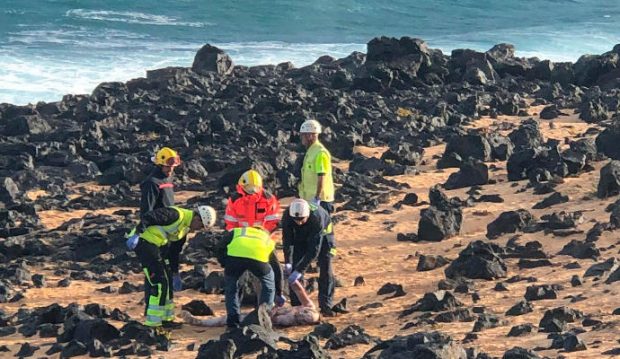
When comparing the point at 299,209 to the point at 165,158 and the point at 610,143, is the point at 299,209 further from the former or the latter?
the point at 610,143

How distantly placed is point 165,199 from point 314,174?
1819 mm

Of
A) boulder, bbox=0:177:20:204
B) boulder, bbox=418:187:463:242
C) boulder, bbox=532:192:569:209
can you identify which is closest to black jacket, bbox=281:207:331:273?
boulder, bbox=418:187:463:242

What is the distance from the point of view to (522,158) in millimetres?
21047

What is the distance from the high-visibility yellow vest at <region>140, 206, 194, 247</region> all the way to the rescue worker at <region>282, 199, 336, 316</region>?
1.01 metres

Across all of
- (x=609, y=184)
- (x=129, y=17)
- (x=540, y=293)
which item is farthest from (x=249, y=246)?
(x=129, y=17)

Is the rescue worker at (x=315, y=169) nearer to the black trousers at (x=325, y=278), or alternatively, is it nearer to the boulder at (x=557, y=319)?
the black trousers at (x=325, y=278)

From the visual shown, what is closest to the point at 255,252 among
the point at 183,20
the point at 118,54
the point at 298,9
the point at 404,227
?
the point at 404,227

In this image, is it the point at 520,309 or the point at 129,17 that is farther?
the point at 129,17

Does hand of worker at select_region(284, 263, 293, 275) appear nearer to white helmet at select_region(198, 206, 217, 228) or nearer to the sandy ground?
the sandy ground

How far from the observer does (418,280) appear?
15219 mm

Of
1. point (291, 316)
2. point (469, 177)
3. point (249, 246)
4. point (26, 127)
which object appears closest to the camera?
point (249, 246)

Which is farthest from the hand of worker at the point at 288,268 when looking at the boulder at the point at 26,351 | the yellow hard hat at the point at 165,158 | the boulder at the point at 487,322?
the boulder at the point at 26,351

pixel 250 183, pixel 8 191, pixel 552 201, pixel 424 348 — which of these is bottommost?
pixel 8 191

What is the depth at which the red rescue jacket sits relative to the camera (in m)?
12.7
